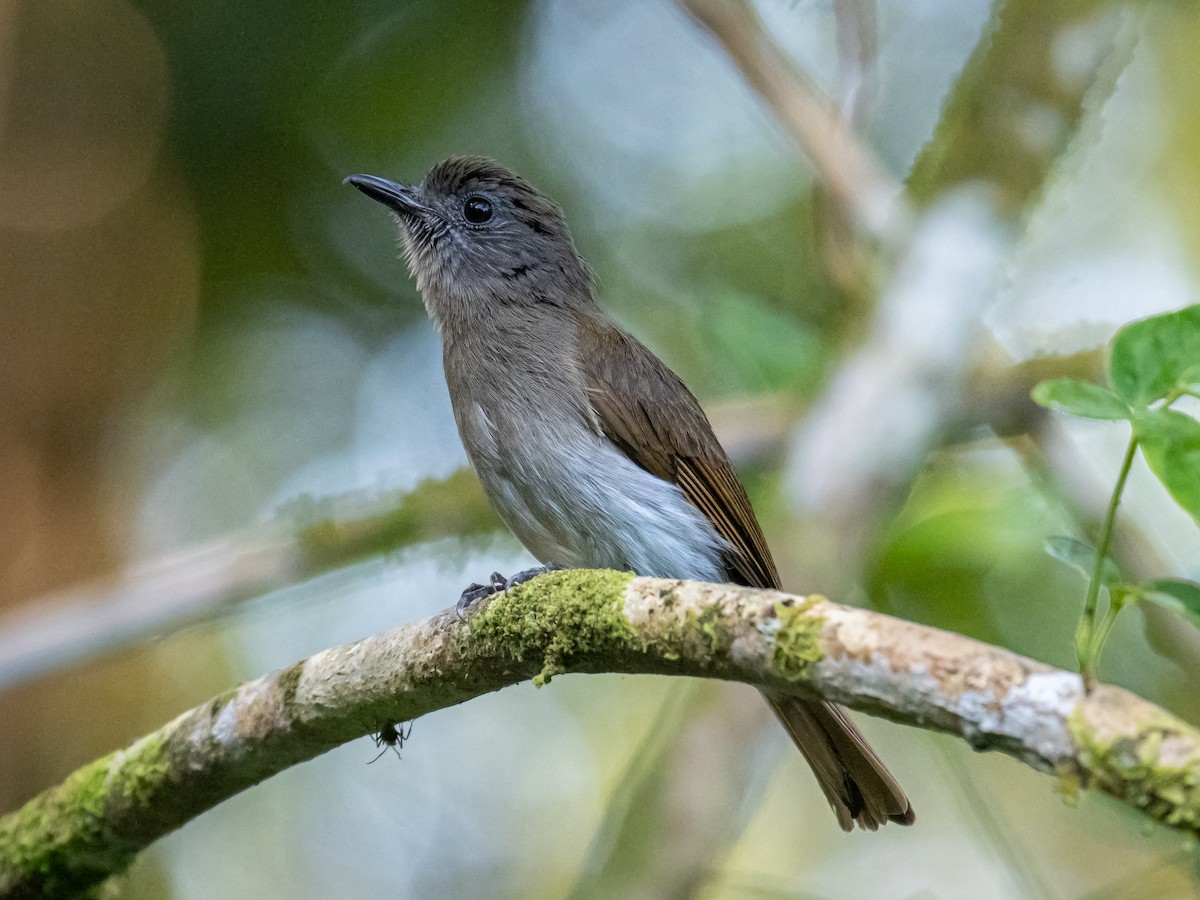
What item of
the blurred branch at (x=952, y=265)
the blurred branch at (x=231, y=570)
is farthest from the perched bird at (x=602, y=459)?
the blurred branch at (x=231, y=570)

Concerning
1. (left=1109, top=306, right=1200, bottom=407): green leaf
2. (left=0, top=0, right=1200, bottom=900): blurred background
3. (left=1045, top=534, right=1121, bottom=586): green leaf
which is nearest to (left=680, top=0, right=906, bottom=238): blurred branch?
(left=0, top=0, right=1200, bottom=900): blurred background

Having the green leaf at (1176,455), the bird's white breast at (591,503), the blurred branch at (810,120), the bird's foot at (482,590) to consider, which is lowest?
the green leaf at (1176,455)

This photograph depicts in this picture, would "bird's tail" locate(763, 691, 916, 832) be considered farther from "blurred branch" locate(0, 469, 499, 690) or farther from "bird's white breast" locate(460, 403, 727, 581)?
"blurred branch" locate(0, 469, 499, 690)

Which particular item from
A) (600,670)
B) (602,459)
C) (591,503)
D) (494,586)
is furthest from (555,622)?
(602,459)

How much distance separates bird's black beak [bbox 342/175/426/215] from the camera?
Result: 421 cm

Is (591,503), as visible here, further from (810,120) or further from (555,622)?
(810,120)

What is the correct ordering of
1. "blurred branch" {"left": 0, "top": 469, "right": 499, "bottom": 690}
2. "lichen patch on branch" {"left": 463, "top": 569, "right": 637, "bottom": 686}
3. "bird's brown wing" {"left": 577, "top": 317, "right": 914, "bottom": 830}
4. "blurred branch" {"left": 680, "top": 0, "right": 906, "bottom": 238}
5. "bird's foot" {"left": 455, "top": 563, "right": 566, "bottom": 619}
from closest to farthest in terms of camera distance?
1. "lichen patch on branch" {"left": 463, "top": 569, "right": 637, "bottom": 686}
2. "bird's foot" {"left": 455, "top": 563, "right": 566, "bottom": 619}
3. "bird's brown wing" {"left": 577, "top": 317, "right": 914, "bottom": 830}
4. "blurred branch" {"left": 0, "top": 469, "right": 499, "bottom": 690}
5. "blurred branch" {"left": 680, "top": 0, "right": 906, "bottom": 238}

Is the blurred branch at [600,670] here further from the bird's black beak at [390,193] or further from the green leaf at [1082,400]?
the bird's black beak at [390,193]

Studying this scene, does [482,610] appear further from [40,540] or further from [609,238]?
[609,238]

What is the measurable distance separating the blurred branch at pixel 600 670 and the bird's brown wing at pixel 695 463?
0.94 m

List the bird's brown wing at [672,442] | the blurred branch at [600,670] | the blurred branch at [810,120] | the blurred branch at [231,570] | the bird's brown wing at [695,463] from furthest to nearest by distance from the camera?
1. the blurred branch at [810,120]
2. the blurred branch at [231,570]
3. the bird's brown wing at [672,442]
4. the bird's brown wing at [695,463]
5. the blurred branch at [600,670]

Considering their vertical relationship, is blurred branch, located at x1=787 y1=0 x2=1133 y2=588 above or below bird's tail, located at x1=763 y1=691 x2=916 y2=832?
above

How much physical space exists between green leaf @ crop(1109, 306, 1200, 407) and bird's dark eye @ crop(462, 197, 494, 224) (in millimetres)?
2876

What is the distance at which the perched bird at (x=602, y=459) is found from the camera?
3023 millimetres
